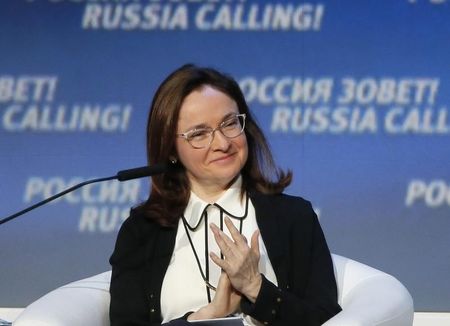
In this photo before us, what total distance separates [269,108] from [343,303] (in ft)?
5.56

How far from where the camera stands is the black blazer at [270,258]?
246 cm

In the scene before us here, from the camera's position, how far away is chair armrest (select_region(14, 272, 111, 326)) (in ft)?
7.48

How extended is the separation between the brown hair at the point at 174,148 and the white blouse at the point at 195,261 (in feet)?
0.14

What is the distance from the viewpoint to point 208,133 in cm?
243

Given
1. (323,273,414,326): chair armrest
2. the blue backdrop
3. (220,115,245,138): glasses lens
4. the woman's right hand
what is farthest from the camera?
the blue backdrop

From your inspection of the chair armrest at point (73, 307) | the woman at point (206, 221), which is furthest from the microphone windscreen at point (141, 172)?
the chair armrest at point (73, 307)

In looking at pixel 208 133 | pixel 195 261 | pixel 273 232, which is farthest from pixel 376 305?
pixel 208 133

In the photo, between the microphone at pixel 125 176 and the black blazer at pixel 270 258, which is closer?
the microphone at pixel 125 176

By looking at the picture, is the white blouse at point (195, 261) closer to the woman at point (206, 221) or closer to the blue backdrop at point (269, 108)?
the woman at point (206, 221)

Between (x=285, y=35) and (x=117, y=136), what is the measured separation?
0.87m

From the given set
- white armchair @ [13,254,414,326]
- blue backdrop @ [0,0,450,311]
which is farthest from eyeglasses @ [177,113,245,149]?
blue backdrop @ [0,0,450,311]

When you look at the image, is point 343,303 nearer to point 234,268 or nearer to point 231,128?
point 234,268

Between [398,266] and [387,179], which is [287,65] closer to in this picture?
[387,179]

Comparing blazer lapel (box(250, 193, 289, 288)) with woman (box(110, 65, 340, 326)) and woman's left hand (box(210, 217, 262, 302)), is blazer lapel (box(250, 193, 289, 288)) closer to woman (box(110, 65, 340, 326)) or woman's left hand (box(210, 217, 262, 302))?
woman (box(110, 65, 340, 326))
